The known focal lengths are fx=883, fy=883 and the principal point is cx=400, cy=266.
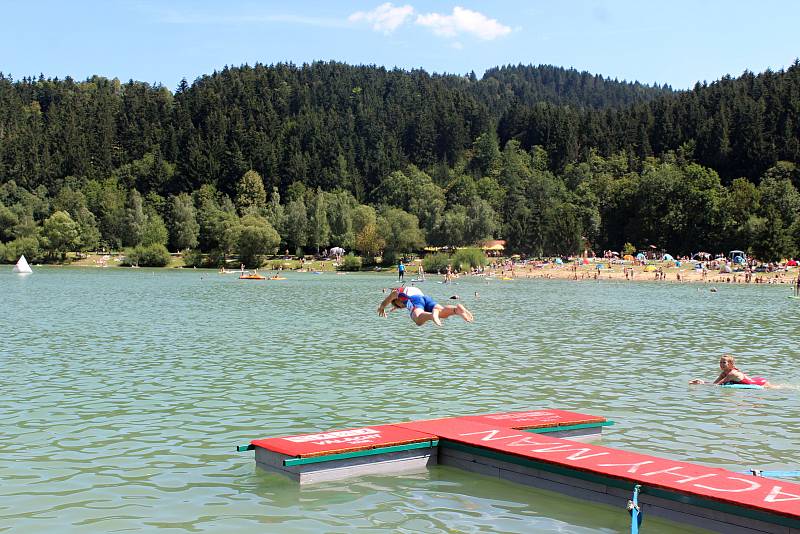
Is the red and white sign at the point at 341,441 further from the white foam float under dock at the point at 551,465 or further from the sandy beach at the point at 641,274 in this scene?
the sandy beach at the point at 641,274

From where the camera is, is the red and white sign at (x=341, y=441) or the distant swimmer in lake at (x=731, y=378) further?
the distant swimmer in lake at (x=731, y=378)

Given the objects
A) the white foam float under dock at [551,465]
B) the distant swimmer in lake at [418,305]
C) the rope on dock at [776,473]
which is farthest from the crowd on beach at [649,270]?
the white foam float under dock at [551,465]

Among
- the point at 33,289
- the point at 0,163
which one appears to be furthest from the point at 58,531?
the point at 0,163

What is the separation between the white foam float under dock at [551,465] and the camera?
11844 mm

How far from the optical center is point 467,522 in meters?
12.9

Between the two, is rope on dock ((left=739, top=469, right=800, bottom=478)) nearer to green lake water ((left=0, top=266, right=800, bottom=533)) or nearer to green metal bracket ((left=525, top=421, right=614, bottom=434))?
green lake water ((left=0, top=266, right=800, bottom=533))

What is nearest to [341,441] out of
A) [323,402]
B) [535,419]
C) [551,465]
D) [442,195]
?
[551,465]

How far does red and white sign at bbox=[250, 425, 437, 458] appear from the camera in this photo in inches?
574

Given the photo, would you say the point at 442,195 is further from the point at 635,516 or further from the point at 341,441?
the point at 635,516

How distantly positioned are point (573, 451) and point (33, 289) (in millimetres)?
71120

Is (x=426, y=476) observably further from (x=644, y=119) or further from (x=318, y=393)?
(x=644, y=119)

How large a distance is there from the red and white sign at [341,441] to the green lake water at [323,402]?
547mm

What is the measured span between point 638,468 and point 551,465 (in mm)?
1310

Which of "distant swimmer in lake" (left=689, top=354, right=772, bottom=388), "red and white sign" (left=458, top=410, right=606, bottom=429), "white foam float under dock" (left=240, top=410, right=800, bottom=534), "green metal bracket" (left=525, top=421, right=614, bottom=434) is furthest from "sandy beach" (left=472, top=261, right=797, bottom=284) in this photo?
"white foam float under dock" (left=240, top=410, right=800, bottom=534)
